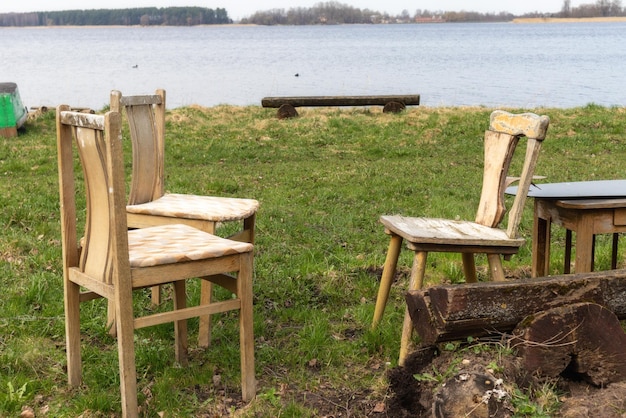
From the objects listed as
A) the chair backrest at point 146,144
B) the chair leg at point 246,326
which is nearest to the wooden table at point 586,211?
the chair leg at point 246,326

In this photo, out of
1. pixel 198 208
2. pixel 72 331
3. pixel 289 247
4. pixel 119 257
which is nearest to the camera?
pixel 119 257

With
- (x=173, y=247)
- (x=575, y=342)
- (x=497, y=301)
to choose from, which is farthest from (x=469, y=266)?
(x=173, y=247)

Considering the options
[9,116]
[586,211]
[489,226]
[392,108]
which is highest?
[586,211]

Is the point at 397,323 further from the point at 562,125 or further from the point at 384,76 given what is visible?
the point at 384,76

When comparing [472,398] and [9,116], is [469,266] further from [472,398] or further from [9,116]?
[9,116]

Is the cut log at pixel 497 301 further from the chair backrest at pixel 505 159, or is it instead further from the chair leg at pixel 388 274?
the chair leg at pixel 388 274

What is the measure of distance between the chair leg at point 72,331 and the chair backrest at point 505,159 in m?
2.18

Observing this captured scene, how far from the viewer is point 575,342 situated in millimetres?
3240

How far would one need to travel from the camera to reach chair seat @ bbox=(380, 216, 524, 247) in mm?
3711

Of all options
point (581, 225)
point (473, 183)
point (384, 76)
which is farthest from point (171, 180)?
point (384, 76)

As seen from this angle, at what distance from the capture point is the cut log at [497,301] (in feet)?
10.6

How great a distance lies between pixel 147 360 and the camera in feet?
13.0

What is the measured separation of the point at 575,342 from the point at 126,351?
1.89 meters

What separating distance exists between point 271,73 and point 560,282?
126 ft
